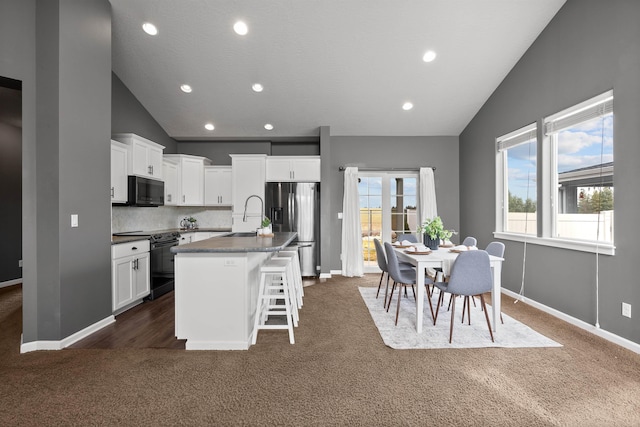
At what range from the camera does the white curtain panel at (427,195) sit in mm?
5680

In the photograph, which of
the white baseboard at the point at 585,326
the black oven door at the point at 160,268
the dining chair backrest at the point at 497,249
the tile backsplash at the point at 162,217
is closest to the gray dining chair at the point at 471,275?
the dining chair backrest at the point at 497,249

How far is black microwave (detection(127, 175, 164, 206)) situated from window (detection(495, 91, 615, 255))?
5281mm

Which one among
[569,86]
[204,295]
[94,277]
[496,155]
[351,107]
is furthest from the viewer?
[351,107]

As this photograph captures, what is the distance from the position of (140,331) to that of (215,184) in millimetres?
3218

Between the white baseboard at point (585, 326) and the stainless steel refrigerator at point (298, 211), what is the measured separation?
10.7ft

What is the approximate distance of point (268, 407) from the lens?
1.85 meters

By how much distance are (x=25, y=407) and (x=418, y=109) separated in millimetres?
5744

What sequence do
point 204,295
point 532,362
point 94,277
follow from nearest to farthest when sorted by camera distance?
point 532,362
point 204,295
point 94,277

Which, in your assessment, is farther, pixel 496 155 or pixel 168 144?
pixel 168 144

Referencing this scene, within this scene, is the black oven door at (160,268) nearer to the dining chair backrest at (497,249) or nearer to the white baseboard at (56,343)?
the white baseboard at (56,343)

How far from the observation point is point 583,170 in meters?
3.28

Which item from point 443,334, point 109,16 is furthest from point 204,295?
point 109,16

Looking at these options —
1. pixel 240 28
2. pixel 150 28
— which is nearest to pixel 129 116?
pixel 150 28

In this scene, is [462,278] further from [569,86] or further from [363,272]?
[363,272]
